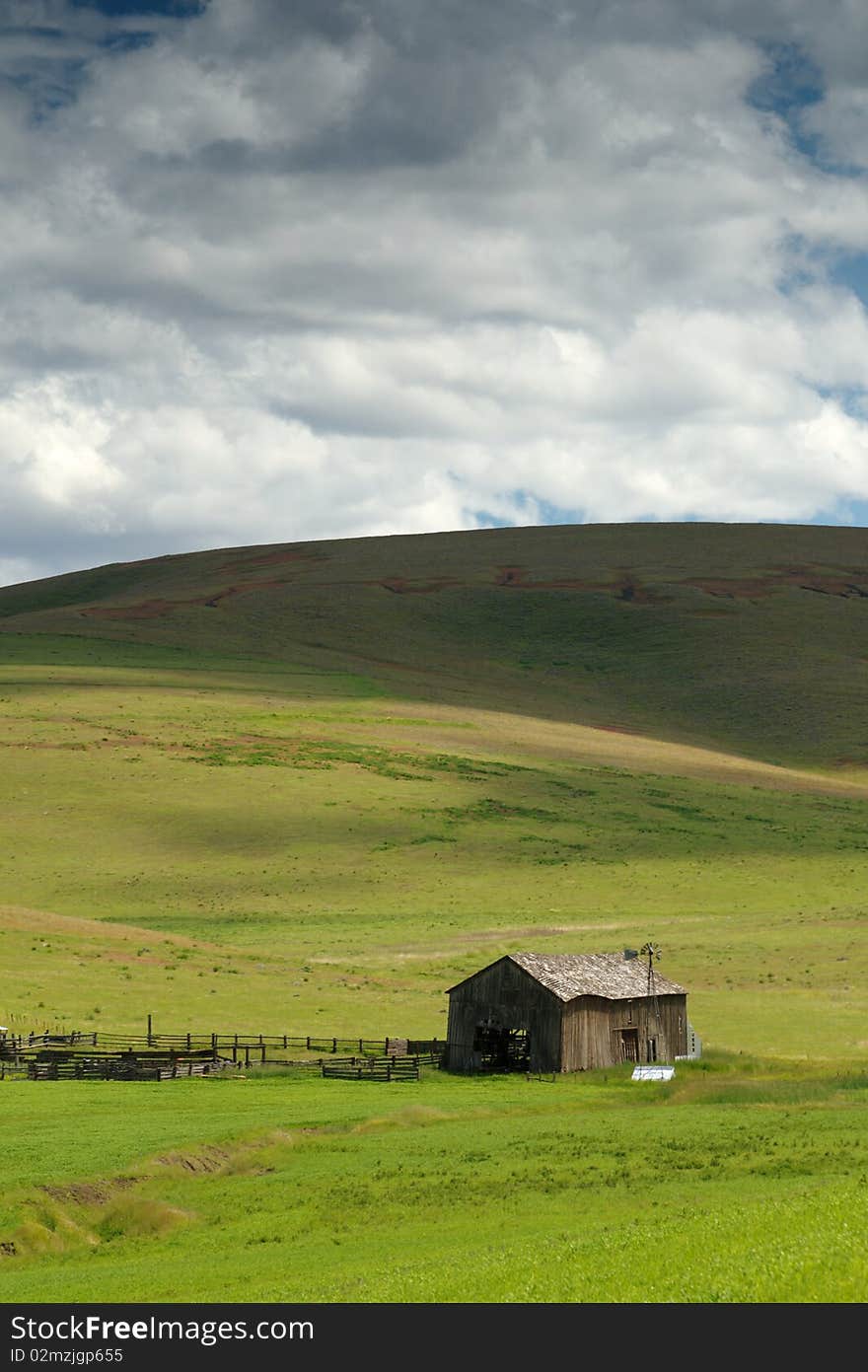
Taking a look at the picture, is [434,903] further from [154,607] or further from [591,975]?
[154,607]

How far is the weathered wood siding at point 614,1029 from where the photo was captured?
5000 centimetres

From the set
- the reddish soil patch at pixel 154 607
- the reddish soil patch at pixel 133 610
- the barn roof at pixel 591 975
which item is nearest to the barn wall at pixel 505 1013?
the barn roof at pixel 591 975

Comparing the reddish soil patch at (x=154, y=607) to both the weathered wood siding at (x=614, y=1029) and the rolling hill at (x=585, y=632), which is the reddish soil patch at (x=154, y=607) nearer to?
the rolling hill at (x=585, y=632)

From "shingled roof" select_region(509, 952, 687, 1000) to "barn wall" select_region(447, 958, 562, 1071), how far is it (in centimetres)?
39

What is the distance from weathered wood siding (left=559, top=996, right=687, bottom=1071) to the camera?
164 feet

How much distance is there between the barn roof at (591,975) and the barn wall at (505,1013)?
338mm

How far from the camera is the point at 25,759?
103m

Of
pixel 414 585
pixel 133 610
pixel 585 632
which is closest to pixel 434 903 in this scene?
pixel 585 632

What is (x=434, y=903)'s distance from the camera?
260ft

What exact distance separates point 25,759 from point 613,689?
63.2 meters

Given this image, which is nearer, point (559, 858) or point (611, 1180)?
point (611, 1180)

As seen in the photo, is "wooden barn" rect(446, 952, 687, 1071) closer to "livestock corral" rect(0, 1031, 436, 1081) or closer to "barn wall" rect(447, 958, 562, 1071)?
"barn wall" rect(447, 958, 562, 1071)
